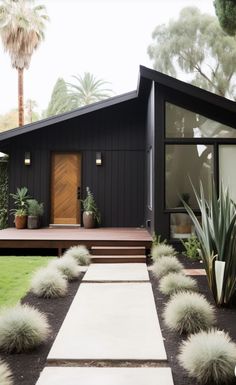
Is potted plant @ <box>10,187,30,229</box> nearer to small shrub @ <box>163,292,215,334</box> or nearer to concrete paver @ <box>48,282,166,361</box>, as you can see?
concrete paver @ <box>48,282,166,361</box>

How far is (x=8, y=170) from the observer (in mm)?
9797

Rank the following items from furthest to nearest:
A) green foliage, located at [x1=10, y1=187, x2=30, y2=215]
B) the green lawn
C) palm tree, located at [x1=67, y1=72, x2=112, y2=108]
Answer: palm tree, located at [x1=67, y1=72, x2=112, y2=108]
green foliage, located at [x1=10, y1=187, x2=30, y2=215]
the green lawn

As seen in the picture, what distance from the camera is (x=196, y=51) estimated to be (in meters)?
21.7

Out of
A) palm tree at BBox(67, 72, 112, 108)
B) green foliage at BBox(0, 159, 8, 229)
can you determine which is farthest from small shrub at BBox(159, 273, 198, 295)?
palm tree at BBox(67, 72, 112, 108)

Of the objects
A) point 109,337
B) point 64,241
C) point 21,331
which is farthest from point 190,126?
point 21,331

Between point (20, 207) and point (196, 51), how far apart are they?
1590 centimetres

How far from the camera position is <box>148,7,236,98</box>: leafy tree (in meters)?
21.1

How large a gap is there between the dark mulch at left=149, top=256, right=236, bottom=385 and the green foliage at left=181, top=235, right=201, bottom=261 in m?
1.25

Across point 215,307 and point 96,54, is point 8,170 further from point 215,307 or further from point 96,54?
point 96,54

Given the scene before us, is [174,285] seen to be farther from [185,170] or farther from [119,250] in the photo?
[185,170]

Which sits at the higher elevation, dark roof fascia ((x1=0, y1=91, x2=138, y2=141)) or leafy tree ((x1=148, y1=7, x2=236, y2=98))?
leafy tree ((x1=148, y1=7, x2=236, y2=98))

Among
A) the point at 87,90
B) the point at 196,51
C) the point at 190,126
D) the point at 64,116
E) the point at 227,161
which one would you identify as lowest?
the point at 227,161

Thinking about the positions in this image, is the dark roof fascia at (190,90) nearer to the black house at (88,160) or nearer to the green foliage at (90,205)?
the black house at (88,160)

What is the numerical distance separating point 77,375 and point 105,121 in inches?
302
